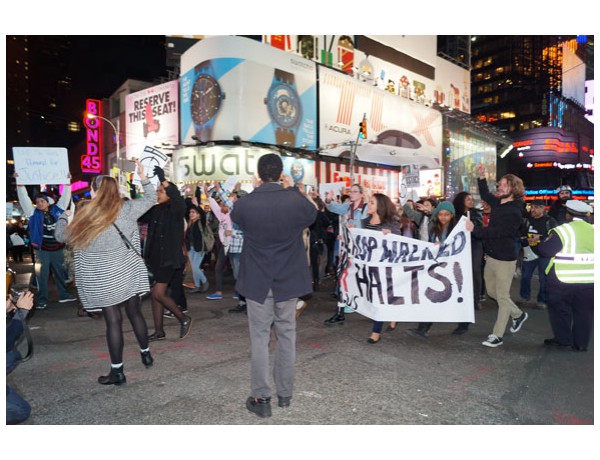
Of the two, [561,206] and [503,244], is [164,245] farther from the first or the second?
[561,206]

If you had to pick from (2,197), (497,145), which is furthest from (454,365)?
(497,145)

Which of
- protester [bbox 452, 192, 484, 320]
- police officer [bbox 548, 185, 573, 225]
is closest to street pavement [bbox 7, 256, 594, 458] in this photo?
protester [bbox 452, 192, 484, 320]

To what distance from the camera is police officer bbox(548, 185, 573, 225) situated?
8980mm

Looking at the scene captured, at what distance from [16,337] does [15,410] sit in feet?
1.84

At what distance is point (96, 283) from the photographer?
162 inches

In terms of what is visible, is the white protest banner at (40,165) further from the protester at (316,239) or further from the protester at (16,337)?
the protester at (316,239)

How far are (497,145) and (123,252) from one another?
183 feet

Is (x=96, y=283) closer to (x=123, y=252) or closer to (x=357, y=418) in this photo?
(x=123, y=252)

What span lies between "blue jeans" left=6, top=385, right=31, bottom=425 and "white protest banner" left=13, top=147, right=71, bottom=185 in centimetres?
425

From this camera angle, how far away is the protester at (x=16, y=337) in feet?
10.5

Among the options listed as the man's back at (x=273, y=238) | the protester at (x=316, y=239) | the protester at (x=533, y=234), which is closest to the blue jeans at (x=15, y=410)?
the man's back at (x=273, y=238)

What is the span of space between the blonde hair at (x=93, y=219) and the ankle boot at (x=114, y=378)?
1175mm

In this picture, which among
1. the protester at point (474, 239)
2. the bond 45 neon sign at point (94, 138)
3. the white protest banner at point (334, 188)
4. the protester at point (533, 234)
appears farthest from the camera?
the bond 45 neon sign at point (94, 138)

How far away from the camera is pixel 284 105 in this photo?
84.4 ft
